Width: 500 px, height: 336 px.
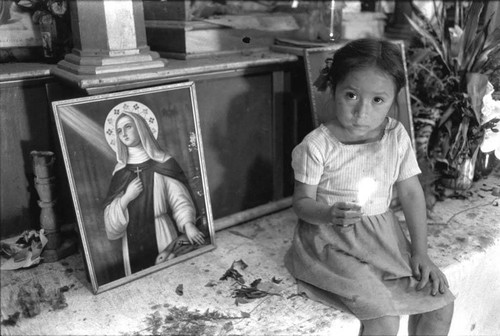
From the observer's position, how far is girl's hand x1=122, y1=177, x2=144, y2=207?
4.98ft

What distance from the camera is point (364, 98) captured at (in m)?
1.36

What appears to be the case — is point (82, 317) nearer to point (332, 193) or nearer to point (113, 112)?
point (113, 112)

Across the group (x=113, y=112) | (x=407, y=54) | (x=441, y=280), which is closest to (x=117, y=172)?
(x=113, y=112)

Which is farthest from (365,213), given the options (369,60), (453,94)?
(453,94)

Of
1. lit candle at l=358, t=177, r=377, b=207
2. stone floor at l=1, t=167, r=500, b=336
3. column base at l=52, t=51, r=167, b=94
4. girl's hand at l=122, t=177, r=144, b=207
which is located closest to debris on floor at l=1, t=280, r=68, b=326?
stone floor at l=1, t=167, r=500, b=336

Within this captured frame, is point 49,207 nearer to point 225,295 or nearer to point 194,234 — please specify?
point 194,234

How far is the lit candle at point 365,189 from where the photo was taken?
1500 millimetres

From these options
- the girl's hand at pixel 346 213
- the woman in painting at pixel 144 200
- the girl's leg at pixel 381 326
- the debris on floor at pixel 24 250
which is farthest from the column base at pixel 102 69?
the girl's leg at pixel 381 326

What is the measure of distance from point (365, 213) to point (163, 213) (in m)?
0.66

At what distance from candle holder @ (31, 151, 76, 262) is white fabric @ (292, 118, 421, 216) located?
2.57ft

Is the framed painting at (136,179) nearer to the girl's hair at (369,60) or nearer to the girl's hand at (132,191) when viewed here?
the girl's hand at (132,191)

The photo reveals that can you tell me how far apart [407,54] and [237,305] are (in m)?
1.47

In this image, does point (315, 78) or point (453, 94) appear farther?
point (453, 94)

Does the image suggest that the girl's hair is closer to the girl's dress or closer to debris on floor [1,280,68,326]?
the girl's dress
